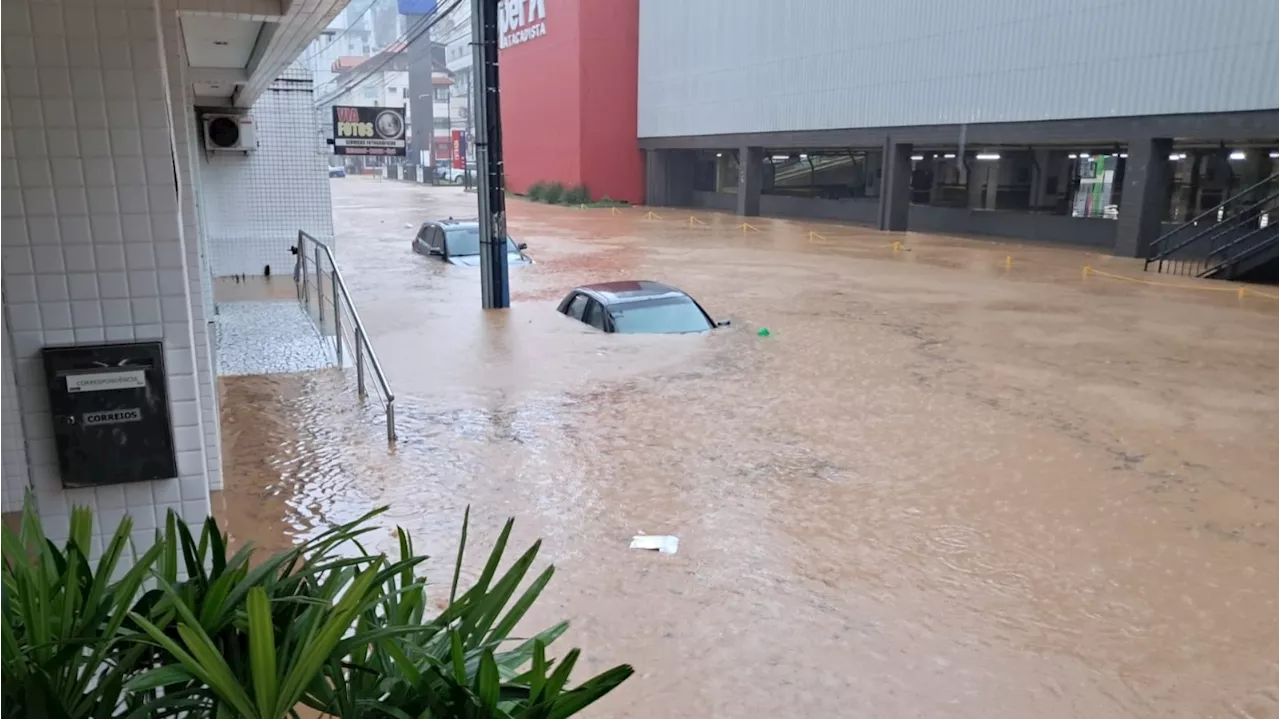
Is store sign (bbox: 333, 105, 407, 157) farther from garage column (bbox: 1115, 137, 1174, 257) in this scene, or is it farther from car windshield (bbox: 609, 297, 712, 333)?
garage column (bbox: 1115, 137, 1174, 257)

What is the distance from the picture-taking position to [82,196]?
320 cm

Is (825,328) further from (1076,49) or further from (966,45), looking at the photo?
(966,45)

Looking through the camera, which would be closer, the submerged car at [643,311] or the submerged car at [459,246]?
the submerged car at [643,311]

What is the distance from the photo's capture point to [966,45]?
1017 inches

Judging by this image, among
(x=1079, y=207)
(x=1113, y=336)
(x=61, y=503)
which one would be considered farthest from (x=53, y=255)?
(x=1079, y=207)

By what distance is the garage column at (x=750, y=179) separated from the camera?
1422 inches

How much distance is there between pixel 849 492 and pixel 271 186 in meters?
11.3

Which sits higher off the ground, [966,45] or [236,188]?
[966,45]

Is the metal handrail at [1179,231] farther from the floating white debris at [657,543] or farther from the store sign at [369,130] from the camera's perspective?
the floating white debris at [657,543]

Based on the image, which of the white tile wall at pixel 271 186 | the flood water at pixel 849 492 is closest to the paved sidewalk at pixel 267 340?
the flood water at pixel 849 492

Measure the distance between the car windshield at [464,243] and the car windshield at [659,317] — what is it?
30.4ft

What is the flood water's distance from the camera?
4543 millimetres

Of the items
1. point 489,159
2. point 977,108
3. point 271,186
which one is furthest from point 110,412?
point 977,108

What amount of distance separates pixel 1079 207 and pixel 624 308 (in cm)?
2256
